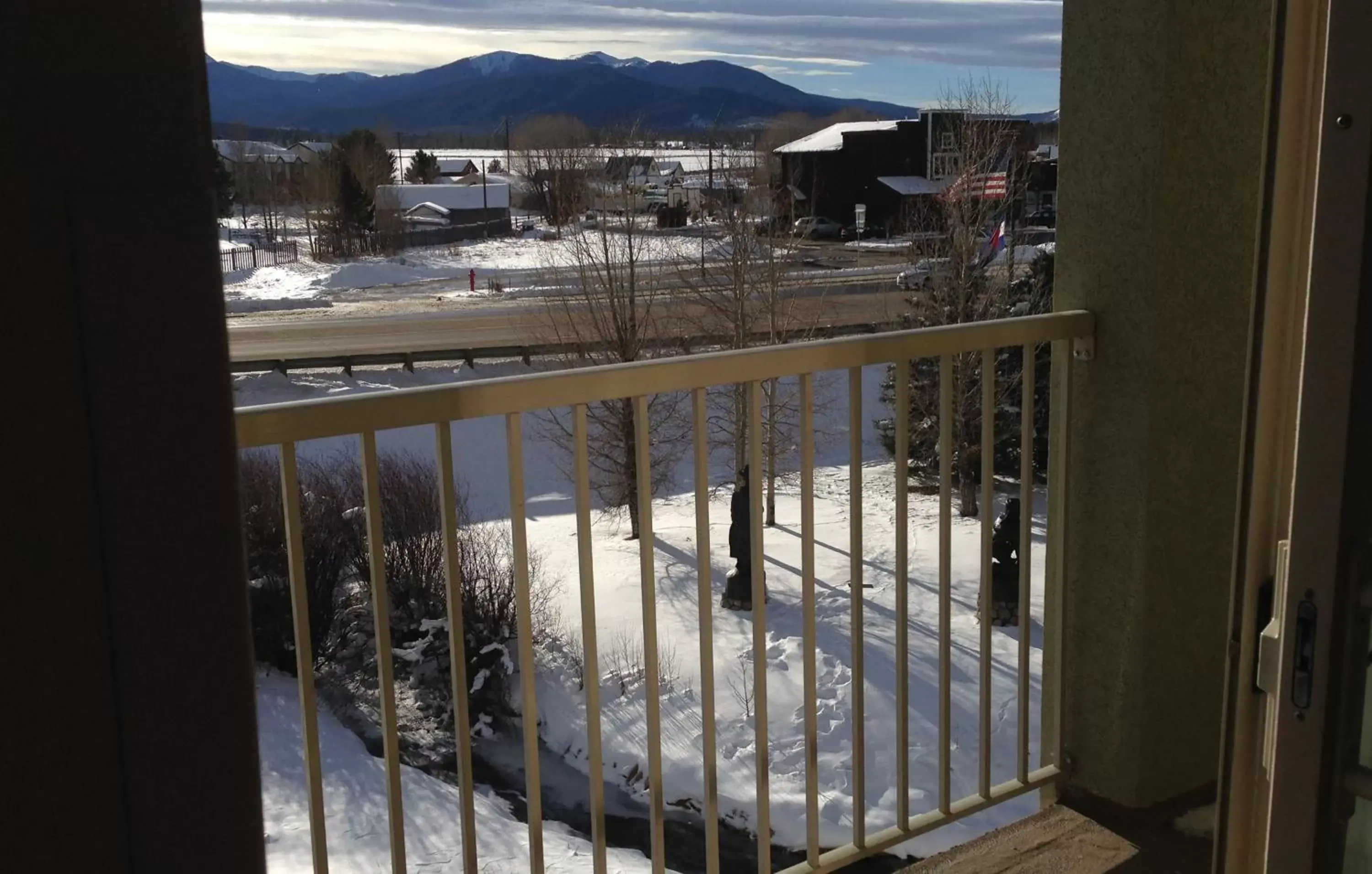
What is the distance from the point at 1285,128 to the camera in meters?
0.96

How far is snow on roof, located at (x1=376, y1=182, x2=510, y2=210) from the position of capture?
3550cm

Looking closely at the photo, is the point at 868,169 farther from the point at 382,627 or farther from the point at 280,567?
the point at 382,627

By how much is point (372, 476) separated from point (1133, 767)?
5.50 feet

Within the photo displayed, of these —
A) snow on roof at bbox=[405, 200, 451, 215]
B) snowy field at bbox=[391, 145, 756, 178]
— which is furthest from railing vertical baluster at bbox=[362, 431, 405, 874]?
snow on roof at bbox=[405, 200, 451, 215]

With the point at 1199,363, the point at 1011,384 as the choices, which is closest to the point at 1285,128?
the point at 1199,363

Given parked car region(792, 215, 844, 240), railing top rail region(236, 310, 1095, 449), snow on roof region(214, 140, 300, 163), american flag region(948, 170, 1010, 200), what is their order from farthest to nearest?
snow on roof region(214, 140, 300, 163) → parked car region(792, 215, 844, 240) → american flag region(948, 170, 1010, 200) → railing top rail region(236, 310, 1095, 449)

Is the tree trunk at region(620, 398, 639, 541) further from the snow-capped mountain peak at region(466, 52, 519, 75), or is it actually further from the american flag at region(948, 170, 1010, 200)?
the snow-capped mountain peak at region(466, 52, 519, 75)

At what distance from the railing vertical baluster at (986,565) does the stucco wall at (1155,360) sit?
177mm

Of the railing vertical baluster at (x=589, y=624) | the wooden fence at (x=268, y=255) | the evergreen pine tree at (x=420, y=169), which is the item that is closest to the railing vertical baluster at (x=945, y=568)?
the railing vertical baluster at (x=589, y=624)

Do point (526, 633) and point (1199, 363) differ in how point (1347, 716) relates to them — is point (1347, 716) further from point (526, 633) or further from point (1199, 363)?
point (1199, 363)

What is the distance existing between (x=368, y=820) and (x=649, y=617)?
6.08m

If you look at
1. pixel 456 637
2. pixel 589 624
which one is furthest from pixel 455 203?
pixel 456 637

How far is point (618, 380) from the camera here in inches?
67.0

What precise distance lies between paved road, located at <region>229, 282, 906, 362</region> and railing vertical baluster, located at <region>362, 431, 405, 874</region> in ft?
48.5
